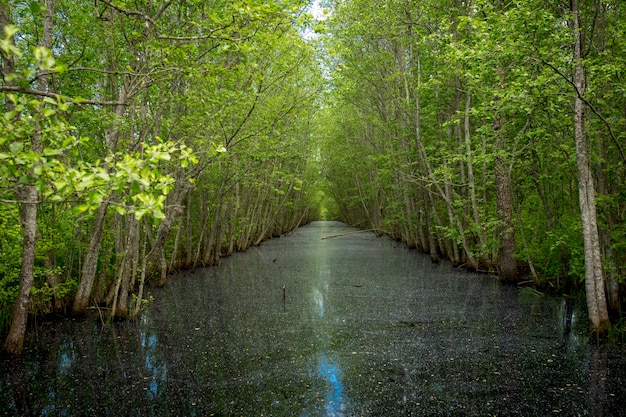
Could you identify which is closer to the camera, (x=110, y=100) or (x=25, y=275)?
(x=25, y=275)

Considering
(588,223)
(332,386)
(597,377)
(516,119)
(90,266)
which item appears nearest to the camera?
(332,386)

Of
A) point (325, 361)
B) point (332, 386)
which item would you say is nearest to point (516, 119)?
point (325, 361)

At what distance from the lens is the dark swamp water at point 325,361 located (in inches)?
208

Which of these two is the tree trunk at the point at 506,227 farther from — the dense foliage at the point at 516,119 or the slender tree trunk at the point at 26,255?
the slender tree trunk at the point at 26,255

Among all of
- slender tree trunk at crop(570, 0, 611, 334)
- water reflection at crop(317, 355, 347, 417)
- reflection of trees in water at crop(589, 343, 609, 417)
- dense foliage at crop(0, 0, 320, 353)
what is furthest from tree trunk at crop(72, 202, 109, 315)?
slender tree trunk at crop(570, 0, 611, 334)

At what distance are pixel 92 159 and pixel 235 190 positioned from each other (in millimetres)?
10624

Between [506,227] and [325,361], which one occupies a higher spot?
[506,227]

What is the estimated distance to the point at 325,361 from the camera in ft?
22.2

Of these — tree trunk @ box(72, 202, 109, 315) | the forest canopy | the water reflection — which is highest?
the forest canopy

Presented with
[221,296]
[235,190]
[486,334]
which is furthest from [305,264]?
[486,334]

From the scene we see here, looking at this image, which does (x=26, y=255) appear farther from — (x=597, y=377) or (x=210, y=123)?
(x=597, y=377)

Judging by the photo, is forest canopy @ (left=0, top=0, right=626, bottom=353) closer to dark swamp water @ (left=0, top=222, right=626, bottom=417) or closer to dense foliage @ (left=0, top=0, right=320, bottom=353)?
dense foliage @ (left=0, top=0, right=320, bottom=353)

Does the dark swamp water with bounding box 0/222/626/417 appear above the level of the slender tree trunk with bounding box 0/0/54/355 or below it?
below

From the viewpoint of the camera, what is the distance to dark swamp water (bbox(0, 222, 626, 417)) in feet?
17.4
